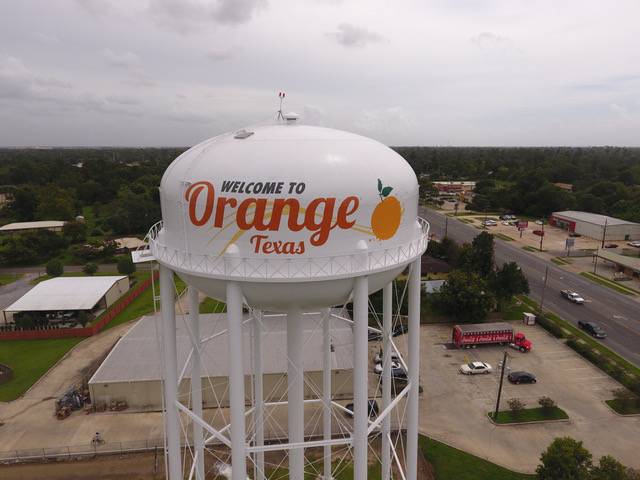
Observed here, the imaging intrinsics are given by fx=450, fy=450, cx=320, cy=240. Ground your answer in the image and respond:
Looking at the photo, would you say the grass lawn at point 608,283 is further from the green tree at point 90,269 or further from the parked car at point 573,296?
the green tree at point 90,269

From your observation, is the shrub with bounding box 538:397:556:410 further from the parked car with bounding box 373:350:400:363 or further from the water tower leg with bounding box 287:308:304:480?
the water tower leg with bounding box 287:308:304:480

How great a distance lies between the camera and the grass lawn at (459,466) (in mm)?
19812

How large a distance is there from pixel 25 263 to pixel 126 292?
69.8 feet

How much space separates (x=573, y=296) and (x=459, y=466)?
2721 cm

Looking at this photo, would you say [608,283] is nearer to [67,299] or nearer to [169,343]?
Answer: [169,343]

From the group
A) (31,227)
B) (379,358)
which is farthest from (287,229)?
(31,227)

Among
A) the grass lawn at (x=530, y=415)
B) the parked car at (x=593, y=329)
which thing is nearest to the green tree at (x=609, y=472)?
the grass lawn at (x=530, y=415)

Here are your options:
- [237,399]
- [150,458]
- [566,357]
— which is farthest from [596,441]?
[150,458]

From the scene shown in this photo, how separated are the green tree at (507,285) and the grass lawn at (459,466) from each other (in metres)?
19.3

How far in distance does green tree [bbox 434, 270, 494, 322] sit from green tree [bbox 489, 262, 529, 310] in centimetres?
161

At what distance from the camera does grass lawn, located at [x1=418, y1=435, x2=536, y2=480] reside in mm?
19812

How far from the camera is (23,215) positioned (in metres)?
74.6

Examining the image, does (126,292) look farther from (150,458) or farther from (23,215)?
(23,215)

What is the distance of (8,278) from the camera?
1946 inches
